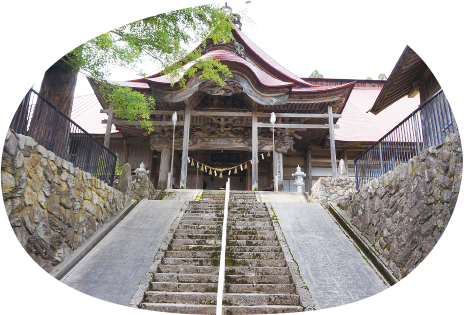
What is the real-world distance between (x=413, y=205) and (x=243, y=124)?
9536mm

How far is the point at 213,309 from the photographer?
4.17 metres

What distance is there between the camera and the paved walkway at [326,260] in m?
4.64

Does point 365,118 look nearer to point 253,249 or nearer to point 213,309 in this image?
point 253,249

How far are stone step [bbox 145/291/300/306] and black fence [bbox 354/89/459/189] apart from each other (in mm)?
3132

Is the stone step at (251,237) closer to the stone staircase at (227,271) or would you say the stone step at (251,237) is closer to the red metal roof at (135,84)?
the stone staircase at (227,271)

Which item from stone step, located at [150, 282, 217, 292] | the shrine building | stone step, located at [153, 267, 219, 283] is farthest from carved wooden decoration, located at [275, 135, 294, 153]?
stone step, located at [150, 282, 217, 292]

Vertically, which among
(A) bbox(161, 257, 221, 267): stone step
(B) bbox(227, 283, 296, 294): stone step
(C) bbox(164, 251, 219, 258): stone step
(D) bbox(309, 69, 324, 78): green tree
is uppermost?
(D) bbox(309, 69, 324, 78): green tree

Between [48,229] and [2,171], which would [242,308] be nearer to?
[48,229]

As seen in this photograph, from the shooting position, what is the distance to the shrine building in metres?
12.1

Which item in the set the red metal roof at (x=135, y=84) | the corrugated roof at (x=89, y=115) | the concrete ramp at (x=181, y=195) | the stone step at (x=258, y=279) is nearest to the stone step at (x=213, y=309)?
the stone step at (x=258, y=279)

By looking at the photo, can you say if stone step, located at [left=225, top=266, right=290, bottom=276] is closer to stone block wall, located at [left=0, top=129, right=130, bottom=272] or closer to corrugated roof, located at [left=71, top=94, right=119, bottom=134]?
stone block wall, located at [left=0, top=129, right=130, bottom=272]

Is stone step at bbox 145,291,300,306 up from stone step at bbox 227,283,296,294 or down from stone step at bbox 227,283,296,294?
down

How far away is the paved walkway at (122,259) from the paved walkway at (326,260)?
8.72 ft

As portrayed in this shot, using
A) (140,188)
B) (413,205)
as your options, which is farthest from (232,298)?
(140,188)
